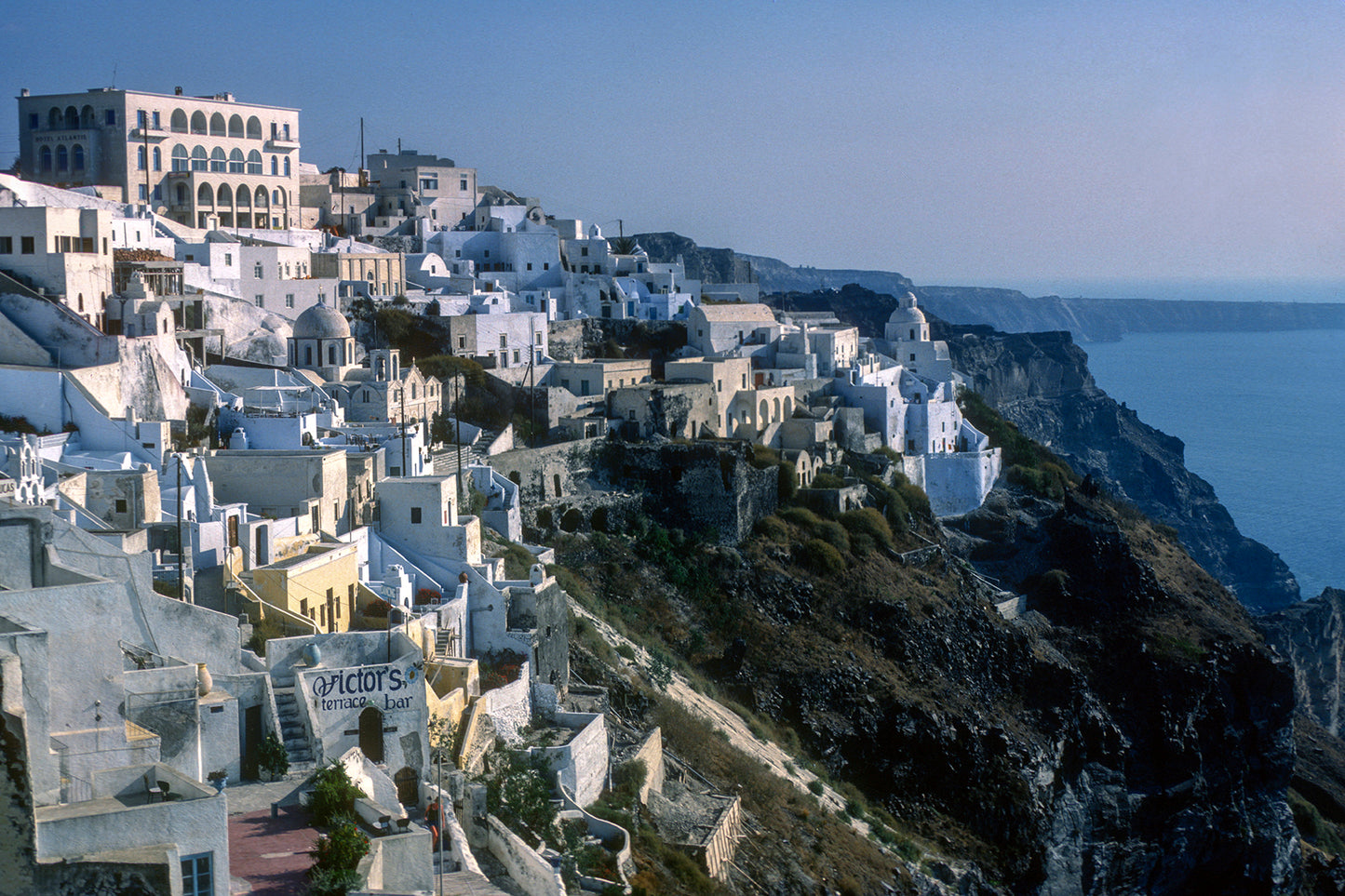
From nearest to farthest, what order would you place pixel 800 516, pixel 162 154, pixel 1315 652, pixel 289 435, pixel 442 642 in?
pixel 442 642, pixel 289 435, pixel 800 516, pixel 162 154, pixel 1315 652

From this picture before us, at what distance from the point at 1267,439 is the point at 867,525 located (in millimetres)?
107639

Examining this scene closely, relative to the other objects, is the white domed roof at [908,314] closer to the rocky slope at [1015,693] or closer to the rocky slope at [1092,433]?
the rocky slope at [1015,693]

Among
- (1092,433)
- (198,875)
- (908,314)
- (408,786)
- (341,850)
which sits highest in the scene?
(908,314)

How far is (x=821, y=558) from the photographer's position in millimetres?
41062

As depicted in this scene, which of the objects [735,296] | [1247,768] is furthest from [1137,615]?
[735,296]

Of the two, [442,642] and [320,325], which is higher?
[320,325]

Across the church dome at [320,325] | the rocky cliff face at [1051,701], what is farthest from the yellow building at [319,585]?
the church dome at [320,325]

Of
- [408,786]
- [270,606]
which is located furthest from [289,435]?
[408,786]

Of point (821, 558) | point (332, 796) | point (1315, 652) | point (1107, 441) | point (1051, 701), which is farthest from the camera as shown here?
point (1107, 441)

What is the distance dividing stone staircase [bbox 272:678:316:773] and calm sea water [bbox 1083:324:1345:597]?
81.8 meters

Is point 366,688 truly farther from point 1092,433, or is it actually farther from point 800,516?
point 1092,433

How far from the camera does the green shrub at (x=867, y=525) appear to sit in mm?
43531

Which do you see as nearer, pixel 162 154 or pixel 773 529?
pixel 773 529

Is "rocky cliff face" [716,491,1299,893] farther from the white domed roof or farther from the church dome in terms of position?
the church dome
